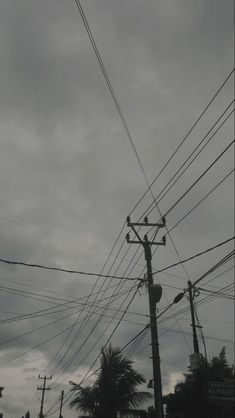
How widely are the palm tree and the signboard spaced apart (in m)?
11.9

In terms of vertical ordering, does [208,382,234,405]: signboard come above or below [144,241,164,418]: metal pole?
below

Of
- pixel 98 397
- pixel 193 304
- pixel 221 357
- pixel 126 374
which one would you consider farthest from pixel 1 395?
pixel 221 357

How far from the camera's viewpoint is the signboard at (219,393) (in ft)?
48.7

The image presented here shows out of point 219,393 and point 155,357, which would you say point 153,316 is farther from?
point 219,393

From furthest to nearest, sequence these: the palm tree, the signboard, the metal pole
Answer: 1. the palm tree
2. the metal pole
3. the signboard

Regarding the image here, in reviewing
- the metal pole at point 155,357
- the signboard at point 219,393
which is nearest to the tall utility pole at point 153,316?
the metal pole at point 155,357

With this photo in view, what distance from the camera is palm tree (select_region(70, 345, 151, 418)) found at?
2581cm

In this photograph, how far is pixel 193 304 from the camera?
2817 centimetres

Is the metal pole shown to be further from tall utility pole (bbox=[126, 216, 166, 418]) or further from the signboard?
the signboard

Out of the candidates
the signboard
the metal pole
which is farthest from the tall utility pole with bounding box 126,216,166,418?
the signboard

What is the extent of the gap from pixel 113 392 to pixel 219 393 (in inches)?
491

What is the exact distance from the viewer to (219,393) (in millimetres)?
14883

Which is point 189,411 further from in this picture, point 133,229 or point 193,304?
point 133,229

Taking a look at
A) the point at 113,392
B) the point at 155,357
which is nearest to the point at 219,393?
the point at 155,357
